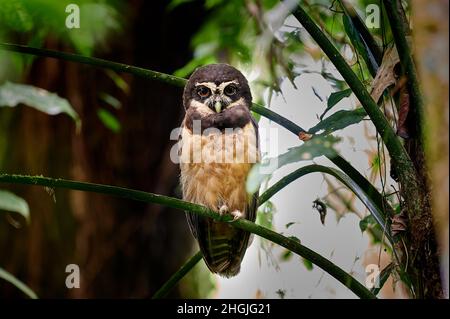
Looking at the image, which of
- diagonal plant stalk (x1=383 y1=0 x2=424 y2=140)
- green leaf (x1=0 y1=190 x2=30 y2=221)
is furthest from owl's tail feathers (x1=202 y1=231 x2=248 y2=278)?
diagonal plant stalk (x1=383 y1=0 x2=424 y2=140)

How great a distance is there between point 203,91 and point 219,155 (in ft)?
0.42

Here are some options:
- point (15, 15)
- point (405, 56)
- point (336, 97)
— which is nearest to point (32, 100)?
point (15, 15)

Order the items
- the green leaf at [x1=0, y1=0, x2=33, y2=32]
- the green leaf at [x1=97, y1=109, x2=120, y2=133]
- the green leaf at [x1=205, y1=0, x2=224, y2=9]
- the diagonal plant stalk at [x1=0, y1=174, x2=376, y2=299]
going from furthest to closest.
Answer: the green leaf at [x1=97, y1=109, x2=120, y2=133] < the green leaf at [x1=205, y1=0, x2=224, y2=9] < the green leaf at [x1=0, y1=0, x2=33, y2=32] < the diagonal plant stalk at [x1=0, y1=174, x2=376, y2=299]

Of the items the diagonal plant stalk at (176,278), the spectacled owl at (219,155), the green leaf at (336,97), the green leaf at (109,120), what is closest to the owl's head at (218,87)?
the spectacled owl at (219,155)

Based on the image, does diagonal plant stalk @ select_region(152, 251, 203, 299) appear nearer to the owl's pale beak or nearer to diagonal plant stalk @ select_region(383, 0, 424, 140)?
the owl's pale beak

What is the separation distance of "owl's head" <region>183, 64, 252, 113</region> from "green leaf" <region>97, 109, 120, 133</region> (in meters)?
0.52

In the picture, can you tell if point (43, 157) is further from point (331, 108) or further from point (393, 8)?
point (393, 8)

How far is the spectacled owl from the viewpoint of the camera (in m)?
1.05

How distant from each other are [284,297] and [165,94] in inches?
27.4

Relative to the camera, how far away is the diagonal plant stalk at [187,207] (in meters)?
0.74

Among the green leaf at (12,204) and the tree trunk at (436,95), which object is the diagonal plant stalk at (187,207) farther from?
the green leaf at (12,204)

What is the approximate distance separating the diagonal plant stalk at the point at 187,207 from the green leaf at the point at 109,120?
73cm

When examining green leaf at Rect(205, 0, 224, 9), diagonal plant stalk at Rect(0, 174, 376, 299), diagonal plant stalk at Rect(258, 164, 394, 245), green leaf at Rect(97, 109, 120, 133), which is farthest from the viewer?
green leaf at Rect(97, 109, 120, 133)

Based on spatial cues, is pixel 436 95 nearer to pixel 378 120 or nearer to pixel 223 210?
pixel 378 120
